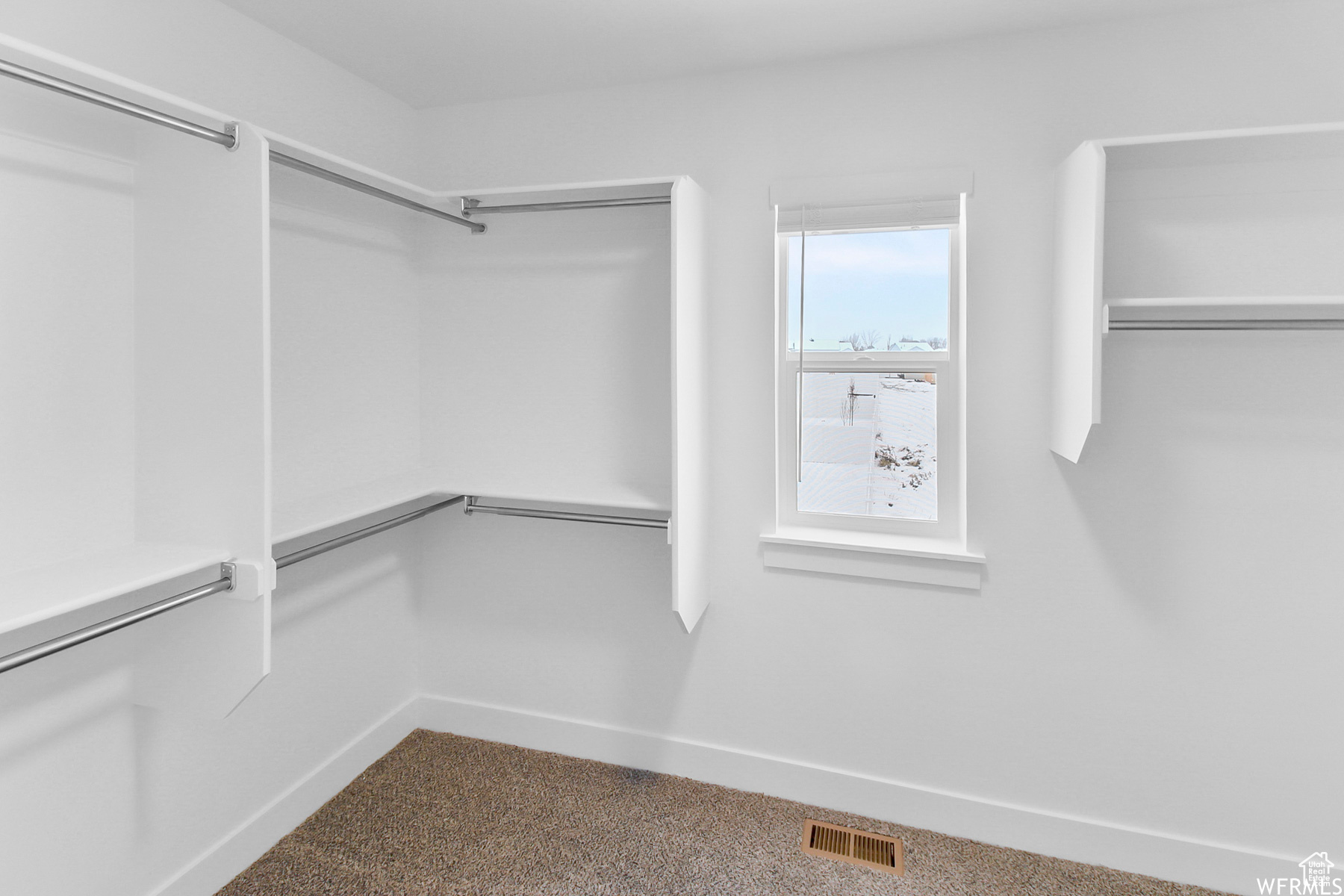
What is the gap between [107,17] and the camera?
59.2 inches

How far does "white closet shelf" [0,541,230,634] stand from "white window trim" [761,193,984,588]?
1.51 m

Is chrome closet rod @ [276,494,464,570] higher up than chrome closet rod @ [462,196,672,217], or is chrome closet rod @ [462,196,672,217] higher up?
chrome closet rod @ [462,196,672,217]

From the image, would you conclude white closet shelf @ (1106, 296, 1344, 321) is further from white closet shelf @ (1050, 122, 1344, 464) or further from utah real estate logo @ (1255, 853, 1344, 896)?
utah real estate logo @ (1255, 853, 1344, 896)

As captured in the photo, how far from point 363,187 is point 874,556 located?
1.78 metres

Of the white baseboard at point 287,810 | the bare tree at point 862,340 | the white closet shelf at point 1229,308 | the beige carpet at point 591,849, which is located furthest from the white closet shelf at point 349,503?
the white closet shelf at point 1229,308

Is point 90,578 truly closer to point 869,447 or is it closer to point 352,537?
point 352,537

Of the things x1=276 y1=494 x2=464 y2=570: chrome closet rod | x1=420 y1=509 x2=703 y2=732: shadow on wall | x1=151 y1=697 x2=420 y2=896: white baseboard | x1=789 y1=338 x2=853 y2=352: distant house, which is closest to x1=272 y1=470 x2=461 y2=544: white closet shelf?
x1=276 y1=494 x2=464 y2=570: chrome closet rod

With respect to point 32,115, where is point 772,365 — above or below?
below

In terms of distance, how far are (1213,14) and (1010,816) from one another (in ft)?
7.21

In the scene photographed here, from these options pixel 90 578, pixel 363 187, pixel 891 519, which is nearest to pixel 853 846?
pixel 891 519

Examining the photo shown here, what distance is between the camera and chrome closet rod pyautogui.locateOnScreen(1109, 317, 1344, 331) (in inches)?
64.3

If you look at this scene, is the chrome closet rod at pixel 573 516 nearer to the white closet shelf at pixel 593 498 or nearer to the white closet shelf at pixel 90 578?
the white closet shelf at pixel 593 498

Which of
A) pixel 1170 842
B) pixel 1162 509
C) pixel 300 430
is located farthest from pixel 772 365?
pixel 1170 842

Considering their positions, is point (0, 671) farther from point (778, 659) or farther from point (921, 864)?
point (921, 864)
